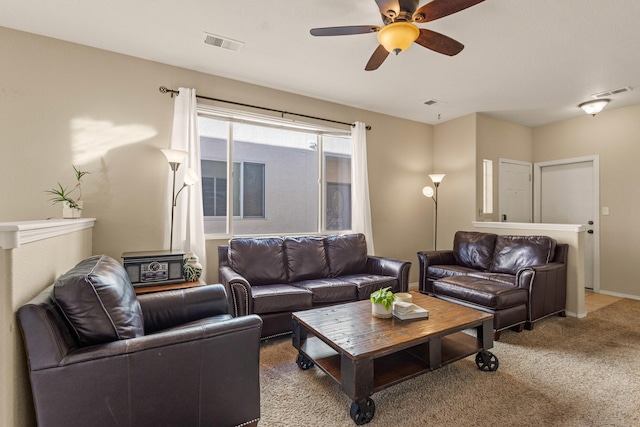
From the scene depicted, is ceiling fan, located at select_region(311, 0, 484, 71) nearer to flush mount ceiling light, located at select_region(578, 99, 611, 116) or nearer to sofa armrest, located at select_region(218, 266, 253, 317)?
sofa armrest, located at select_region(218, 266, 253, 317)

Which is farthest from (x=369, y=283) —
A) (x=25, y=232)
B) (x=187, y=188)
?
(x=25, y=232)

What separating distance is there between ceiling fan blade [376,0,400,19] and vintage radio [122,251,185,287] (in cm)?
250

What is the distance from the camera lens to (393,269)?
3.41 meters

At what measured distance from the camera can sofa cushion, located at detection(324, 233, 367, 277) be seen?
3.62 meters

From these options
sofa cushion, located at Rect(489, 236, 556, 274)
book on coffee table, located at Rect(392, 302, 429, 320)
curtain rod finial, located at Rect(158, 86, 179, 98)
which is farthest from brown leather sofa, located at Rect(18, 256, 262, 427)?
sofa cushion, located at Rect(489, 236, 556, 274)

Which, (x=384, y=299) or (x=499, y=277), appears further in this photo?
(x=499, y=277)

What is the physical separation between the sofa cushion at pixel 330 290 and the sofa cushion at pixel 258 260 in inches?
10.4

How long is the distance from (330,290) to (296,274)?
516mm

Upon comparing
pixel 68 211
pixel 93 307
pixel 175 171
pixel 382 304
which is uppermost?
pixel 175 171

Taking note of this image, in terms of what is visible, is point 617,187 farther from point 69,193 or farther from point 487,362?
point 69,193

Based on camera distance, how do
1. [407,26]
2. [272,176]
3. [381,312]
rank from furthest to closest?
[272,176], [381,312], [407,26]

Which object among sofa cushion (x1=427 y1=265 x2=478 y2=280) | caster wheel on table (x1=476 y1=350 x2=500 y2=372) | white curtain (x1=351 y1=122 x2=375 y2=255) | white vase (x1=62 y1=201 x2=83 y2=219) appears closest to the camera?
caster wheel on table (x1=476 y1=350 x2=500 y2=372)

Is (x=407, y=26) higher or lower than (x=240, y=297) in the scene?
higher

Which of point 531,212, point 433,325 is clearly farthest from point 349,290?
point 531,212
